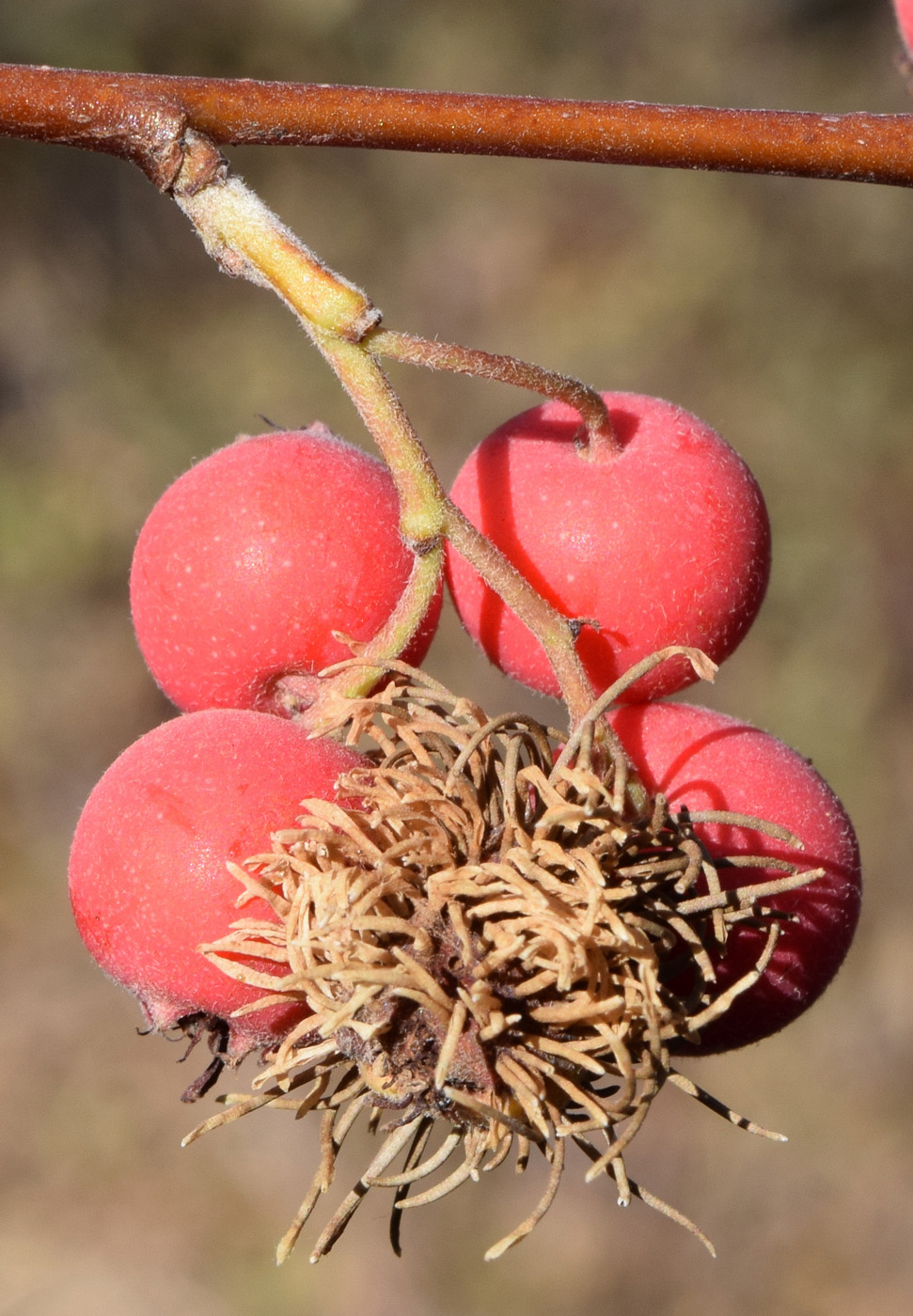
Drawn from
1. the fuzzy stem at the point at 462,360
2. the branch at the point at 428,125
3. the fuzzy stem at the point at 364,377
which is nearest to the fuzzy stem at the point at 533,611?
the fuzzy stem at the point at 364,377

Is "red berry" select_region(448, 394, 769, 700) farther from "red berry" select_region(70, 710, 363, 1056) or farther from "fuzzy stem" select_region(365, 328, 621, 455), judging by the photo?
"red berry" select_region(70, 710, 363, 1056)

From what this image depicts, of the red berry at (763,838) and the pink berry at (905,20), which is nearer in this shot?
the red berry at (763,838)

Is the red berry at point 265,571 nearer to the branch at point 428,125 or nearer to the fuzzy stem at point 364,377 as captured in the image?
the fuzzy stem at point 364,377

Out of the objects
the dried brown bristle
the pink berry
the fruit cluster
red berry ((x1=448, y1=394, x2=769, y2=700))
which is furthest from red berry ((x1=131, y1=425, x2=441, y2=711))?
the pink berry

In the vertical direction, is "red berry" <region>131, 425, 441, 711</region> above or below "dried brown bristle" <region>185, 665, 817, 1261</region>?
above

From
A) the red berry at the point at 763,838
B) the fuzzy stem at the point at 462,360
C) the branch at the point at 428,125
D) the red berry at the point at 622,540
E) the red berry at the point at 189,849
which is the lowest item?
the red berry at the point at 189,849

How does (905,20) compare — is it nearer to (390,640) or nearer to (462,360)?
(462,360)

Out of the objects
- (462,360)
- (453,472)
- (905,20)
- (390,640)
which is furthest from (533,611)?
(453,472)
